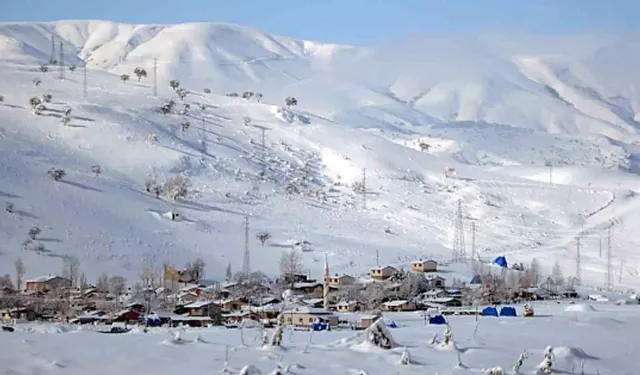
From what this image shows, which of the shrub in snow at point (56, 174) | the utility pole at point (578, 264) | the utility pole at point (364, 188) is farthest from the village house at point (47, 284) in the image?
the utility pole at point (364, 188)

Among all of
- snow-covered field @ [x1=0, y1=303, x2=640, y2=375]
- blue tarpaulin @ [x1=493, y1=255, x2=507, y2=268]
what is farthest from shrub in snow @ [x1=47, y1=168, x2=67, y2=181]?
snow-covered field @ [x1=0, y1=303, x2=640, y2=375]

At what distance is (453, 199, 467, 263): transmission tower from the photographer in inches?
2042

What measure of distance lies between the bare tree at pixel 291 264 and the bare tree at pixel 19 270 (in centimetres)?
1112

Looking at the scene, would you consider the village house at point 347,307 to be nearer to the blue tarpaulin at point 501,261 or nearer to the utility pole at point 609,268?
the utility pole at point 609,268

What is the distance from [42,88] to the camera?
2943 inches

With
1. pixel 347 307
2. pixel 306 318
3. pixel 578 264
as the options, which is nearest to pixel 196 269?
pixel 347 307

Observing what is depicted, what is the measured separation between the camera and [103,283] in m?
36.5

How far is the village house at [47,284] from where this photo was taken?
33.0 meters

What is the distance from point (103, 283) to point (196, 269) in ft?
20.0

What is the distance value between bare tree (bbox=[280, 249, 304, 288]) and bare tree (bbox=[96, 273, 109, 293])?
7.94 meters

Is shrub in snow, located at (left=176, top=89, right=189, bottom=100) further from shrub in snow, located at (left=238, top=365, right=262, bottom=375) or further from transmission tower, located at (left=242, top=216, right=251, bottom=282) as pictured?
shrub in snow, located at (left=238, top=365, right=262, bottom=375)

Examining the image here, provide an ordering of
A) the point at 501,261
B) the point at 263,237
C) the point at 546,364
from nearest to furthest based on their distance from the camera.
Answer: the point at 546,364
the point at 501,261
the point at 263,237

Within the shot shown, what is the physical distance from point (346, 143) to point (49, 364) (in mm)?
69766

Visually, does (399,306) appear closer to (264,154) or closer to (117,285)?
(117,285)
